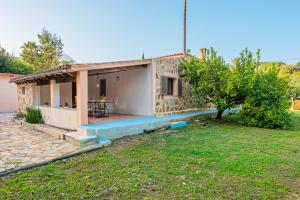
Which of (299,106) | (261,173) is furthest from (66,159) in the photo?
(299,106)

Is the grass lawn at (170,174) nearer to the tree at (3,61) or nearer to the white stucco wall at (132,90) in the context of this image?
the white stucco wall at (132,90)

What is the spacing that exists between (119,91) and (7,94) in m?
11.7

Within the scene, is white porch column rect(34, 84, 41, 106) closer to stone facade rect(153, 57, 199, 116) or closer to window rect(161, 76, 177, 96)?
stone facade rect(153, 57, 199, 116)

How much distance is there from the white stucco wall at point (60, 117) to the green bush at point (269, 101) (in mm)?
8518

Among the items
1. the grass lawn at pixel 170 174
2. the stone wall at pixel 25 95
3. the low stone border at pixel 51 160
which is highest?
the stone wall at pixel 25 95

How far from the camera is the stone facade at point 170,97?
434 inches

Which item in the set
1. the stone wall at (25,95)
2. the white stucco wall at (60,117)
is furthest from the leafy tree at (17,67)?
the white stucco wall at (60,117)

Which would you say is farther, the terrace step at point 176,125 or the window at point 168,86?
the window at point 168,86

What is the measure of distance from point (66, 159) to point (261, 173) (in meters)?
4.76

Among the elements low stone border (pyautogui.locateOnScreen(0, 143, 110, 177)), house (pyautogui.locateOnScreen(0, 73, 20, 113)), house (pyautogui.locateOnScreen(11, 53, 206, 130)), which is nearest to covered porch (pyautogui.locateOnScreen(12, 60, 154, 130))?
house (pyautogui.locateOnScreen(11, 53, 206, 130))

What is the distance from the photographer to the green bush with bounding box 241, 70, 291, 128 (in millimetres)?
10038

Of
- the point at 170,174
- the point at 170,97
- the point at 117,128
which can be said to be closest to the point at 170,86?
the point at 170,97

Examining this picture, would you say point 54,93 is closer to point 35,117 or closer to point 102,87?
point 35,117

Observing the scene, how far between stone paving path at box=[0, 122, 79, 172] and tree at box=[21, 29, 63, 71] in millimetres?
26118
